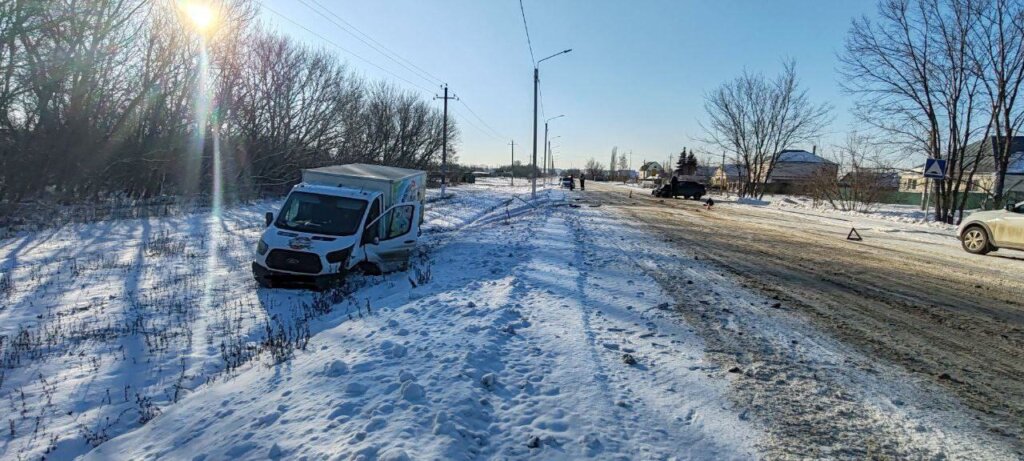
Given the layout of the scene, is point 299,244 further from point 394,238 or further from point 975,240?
point 975,240

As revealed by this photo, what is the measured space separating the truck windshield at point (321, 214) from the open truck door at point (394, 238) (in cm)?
44

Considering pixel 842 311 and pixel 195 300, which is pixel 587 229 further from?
pixel 195 300

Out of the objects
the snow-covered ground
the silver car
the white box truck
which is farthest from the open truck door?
the silver car

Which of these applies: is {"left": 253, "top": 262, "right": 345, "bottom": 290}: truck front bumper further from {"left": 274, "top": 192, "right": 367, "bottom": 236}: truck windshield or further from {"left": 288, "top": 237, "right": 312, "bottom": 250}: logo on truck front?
{"left": 274, "top": 192, "right": 367, "bottom": 236}: truck windshield

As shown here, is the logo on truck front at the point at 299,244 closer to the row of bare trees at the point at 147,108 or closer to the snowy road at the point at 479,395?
the snowy road at the point at 479,395

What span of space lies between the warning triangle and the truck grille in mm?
21348

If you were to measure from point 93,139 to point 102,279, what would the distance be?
1285 centimetres

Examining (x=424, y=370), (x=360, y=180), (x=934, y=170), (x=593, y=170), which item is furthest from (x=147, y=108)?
(x=593, y=170)

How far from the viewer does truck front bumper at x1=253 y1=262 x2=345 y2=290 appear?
9109 millimetres

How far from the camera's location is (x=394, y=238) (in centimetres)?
1088

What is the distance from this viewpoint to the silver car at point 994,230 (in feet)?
37.6

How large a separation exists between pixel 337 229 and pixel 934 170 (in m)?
21.2

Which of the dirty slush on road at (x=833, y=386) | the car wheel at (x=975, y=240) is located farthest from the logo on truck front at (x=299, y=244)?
the car wheel at (x=975, y=240)

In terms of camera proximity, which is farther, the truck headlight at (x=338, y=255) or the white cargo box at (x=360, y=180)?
the white cargo box at (x=360, y=180)
